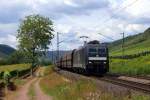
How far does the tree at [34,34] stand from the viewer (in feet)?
286

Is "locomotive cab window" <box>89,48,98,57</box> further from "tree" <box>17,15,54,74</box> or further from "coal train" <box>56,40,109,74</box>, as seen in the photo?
"tree" <box>17,15,54,74</box>

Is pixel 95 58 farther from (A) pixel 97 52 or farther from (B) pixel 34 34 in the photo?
(B) pixel 34 34

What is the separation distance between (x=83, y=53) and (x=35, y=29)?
112 ft

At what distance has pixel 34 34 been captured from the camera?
3457 inches

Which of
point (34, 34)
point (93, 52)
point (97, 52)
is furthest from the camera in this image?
point (34, 34)

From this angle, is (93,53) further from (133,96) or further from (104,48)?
(133,96)

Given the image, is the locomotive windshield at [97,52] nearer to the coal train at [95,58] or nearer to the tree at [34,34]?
the coal train at [95,58]

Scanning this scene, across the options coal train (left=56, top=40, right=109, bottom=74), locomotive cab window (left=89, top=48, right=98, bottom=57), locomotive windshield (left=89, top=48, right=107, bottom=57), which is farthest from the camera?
locomotive cab window (left=89, top=48, right=98, bottom=57)

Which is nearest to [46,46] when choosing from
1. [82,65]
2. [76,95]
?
[82,65]

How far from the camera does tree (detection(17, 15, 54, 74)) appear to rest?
8712 centimetres

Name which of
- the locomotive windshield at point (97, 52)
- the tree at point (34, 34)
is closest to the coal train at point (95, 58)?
the locomotive windshield at point (97, 52)

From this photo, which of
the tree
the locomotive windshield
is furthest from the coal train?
the tree

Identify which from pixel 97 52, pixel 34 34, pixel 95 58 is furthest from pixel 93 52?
pixel 34 34

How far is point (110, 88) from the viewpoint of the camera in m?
25.0
